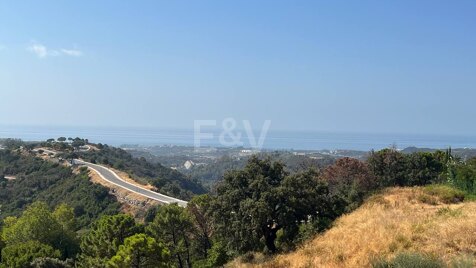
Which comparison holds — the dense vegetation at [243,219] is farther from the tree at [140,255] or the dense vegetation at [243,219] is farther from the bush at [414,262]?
the bush at [414,262]

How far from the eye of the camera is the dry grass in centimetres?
1056

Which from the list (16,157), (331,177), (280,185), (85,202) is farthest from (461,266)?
(16,157)

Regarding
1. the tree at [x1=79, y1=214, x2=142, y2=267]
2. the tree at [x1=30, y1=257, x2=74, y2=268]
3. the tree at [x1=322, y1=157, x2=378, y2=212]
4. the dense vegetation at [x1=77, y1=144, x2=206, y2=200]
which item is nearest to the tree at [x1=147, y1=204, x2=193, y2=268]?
the tree at [x1=79, y1=214, x2=142, y2=267]

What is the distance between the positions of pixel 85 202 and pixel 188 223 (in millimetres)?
33378

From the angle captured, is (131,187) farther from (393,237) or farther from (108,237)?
(393,237)

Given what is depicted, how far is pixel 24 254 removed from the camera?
22984 millimetres

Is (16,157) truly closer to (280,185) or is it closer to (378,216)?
(280,185)

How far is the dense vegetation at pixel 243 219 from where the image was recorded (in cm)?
1936

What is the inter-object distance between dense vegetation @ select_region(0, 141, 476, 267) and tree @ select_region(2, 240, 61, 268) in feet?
0.16

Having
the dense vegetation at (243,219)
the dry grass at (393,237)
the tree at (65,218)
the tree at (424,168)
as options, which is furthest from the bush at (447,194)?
the tree at (65,218)

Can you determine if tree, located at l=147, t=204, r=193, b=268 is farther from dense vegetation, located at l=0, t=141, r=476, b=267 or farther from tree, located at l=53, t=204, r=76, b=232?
tree, located at l=53, t=204, r=76, b=232

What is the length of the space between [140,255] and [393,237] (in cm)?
1084

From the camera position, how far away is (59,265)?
22812 mm

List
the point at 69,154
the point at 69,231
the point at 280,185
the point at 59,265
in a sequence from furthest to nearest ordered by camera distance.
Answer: the point at 69,154 → the point at 69,231 → the point at 59,265 → the point at 280,185
